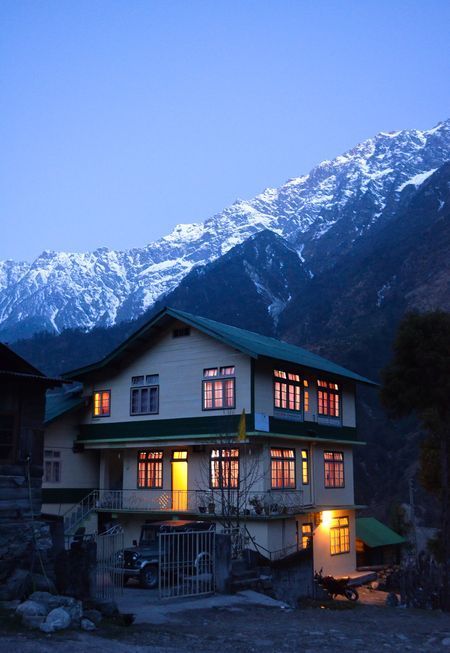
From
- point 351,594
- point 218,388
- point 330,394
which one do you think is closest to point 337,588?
point 351,594

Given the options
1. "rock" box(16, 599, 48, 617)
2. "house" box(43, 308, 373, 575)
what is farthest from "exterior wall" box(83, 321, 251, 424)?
"rock" box(16, 599, 48, 617)

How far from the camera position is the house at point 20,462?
63.6 feet

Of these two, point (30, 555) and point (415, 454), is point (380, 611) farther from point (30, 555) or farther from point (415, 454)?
point (415, 454)

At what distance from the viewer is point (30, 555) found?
64.0ft

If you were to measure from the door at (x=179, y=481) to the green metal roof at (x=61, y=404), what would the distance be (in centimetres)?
617

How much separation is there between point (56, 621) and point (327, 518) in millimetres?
24227

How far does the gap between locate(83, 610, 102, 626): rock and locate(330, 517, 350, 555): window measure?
74.6 feet

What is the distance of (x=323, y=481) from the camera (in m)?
37.6

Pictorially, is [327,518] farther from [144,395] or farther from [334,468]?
[144,395]

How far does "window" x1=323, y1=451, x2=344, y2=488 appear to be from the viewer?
38.2m

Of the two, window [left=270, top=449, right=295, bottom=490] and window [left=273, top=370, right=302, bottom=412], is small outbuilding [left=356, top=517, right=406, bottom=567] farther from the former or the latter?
window [left=273, top=370, right=302, bottom=412]

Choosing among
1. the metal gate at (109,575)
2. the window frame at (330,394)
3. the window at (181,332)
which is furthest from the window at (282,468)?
the metal gate at (109,575)

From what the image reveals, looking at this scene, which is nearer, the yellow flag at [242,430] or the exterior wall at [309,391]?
the yellow flag at [242,430]

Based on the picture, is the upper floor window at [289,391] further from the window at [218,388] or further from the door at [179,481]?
the door at [179,481]
